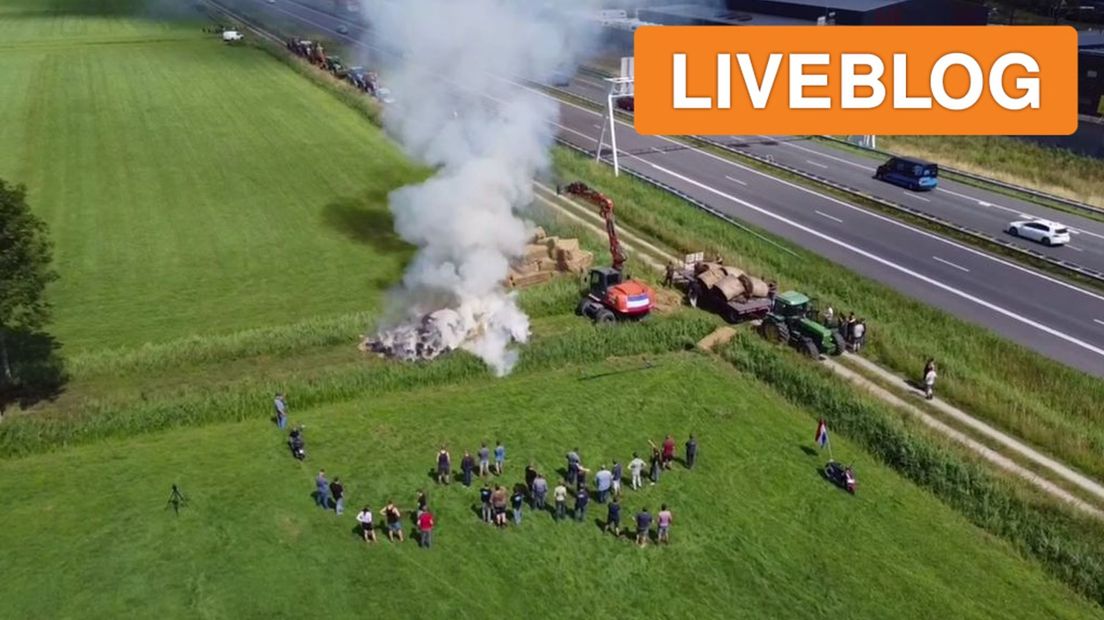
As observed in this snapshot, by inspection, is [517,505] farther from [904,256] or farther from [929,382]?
[904,256]

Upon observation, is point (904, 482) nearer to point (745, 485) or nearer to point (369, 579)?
point (745, 485)

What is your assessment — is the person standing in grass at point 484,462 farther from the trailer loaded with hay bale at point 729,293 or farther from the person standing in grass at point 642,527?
the trailer loaded with hay bale at point 729,293

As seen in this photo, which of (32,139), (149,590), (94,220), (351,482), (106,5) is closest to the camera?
(149,590)

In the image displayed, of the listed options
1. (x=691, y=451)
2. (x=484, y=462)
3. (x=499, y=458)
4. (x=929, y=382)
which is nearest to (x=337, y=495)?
(x=484, y=462)

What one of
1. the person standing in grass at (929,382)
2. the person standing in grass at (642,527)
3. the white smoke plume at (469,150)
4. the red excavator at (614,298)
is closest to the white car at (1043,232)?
the person standing in grass at (929,382)

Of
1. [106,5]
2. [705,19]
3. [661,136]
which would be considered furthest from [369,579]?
[106,5]

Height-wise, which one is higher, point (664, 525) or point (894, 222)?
point (894, 222)

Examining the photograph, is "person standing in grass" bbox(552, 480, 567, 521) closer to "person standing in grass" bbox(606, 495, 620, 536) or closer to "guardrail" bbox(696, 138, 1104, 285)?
"person standing in grass" bbox(606, 495, 620, 536)
